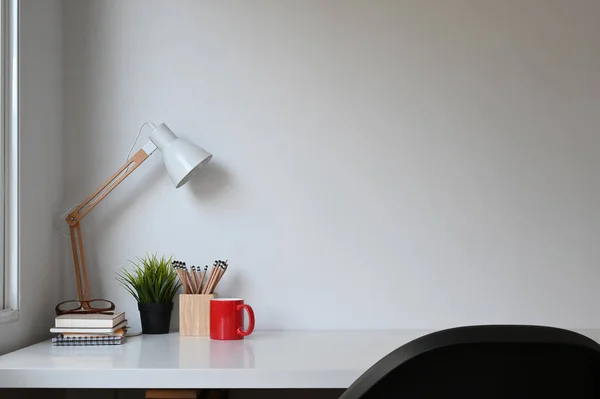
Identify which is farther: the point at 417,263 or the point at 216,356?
the point at 417,263

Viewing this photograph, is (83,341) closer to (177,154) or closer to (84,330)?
(84,330)

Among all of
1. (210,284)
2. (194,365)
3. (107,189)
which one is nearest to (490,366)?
(194,365)

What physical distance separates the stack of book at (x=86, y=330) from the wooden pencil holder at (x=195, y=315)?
0.21 meters

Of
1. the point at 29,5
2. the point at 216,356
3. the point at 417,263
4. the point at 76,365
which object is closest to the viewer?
the point at 76,365

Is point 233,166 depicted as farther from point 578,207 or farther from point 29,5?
point 578,207

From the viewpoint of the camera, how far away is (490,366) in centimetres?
77

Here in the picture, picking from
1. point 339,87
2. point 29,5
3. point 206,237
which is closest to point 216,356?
point 206,237

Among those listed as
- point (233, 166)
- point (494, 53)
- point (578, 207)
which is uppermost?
point (494, 53)

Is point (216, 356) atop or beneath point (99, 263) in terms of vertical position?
beneath

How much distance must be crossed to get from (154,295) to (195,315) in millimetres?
136

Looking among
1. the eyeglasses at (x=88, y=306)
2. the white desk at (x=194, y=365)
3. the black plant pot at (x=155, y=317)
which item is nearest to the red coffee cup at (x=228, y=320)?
the white desk at (x=194, y=365)

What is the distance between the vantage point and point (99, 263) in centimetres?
200

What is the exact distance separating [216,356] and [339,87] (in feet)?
3.07

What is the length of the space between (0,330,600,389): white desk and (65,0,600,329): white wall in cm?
35
